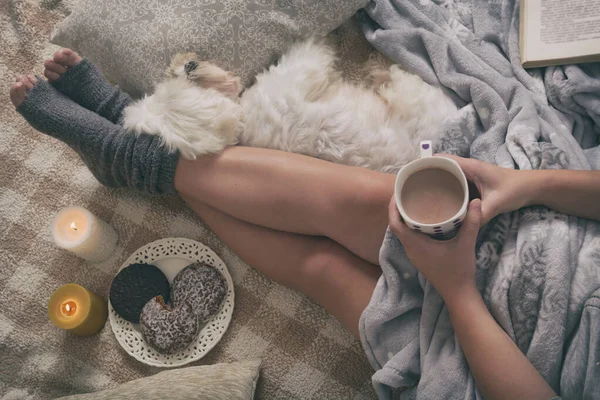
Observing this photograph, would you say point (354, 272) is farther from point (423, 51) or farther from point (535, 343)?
point (423, 51)

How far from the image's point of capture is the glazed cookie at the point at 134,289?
1.15 m

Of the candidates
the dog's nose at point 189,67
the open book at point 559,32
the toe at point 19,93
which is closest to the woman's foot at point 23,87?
the toe at point 19,93

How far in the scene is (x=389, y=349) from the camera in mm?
986

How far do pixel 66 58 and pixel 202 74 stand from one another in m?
0.36

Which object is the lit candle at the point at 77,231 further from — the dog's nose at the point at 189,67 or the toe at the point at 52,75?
the dog's nose at the point at 189,67

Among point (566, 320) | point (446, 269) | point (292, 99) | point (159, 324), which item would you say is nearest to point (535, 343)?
point (566, 320)

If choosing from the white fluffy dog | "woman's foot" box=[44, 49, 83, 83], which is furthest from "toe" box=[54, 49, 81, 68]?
the white fluffy dog

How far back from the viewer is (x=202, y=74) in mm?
1055

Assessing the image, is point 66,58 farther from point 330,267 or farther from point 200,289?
point 330,267

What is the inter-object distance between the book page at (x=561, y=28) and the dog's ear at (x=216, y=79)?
0.68 metres

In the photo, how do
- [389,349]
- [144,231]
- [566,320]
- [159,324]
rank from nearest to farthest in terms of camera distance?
[566,320] → [389,349] → [159,324] → [144,231]

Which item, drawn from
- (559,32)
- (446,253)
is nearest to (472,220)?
(446,253)

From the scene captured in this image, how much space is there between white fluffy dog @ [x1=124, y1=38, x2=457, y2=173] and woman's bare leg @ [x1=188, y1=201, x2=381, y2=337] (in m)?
0.19

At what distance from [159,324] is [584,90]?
1.06 m
